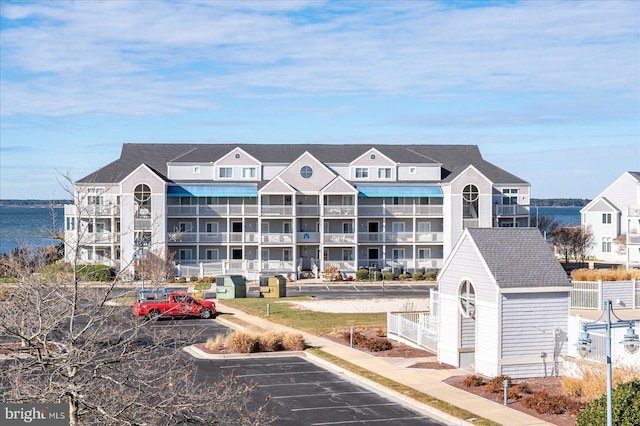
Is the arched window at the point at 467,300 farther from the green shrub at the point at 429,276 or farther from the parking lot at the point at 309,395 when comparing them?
the green shrub at the point at 429,276

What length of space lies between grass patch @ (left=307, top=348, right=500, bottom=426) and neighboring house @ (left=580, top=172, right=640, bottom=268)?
55.6m

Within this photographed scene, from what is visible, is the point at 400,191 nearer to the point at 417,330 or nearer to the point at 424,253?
the point at 424,253

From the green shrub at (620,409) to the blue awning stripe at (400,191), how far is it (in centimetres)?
4902

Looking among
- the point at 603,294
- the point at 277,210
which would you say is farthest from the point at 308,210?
the point at 603,294

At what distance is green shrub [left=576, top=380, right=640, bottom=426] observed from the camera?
17.4 meters

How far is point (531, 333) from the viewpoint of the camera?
26953 millimetres

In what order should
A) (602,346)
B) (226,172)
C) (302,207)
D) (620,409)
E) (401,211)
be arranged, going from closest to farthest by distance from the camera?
1. (620,409)
2. (602,346)
3. (302,207)
4. (401,211)
5. (226,172)

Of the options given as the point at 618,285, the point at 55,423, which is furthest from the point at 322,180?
the point at 55,423

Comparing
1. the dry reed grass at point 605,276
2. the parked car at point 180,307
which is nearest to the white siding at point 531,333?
the dry reed grass at point 605,276

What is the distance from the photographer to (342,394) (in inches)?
995

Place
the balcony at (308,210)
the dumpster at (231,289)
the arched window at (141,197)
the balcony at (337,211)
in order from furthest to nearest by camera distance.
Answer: the balcony at (308,210)
the balcony at (337,211)
the arched window at (141,197)
the dumpster at (231,289)

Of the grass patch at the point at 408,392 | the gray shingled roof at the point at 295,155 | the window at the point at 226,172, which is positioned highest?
the gray shingled roof at the point at 295,155

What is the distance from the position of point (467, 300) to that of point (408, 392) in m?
4.92

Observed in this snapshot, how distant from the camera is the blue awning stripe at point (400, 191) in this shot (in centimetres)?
6706
